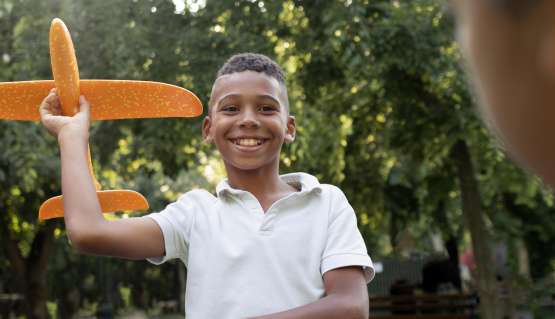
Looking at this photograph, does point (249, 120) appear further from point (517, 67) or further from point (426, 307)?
point (426, 307)

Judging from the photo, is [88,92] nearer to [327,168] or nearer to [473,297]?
[327,168]

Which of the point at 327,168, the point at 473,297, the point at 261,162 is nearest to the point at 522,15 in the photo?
the point at 261,162

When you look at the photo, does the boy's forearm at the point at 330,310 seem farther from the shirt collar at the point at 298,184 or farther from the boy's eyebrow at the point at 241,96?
the boy's eyebrow at the point at 241,96

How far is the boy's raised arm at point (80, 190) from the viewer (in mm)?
1299

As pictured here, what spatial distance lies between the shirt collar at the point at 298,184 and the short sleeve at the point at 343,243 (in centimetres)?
5

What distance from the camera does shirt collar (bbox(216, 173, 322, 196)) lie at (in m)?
1.61

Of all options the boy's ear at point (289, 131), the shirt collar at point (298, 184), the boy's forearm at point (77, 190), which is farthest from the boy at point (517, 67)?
the boy's ear at point (289, 131)

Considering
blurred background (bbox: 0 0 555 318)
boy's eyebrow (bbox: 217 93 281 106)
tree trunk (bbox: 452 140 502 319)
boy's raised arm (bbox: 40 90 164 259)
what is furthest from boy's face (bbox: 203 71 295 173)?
tree trunk (bbox: 452 140 502 319)

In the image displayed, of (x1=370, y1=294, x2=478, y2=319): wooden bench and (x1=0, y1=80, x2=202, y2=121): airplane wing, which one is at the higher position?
(x1=0, y1=80, x2=202, y2=121): airplane wing

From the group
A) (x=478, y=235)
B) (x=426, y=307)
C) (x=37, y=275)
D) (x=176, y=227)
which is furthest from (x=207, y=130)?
(x=37, y=275)

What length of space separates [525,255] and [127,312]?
32.4ft

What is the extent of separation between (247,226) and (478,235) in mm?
8806

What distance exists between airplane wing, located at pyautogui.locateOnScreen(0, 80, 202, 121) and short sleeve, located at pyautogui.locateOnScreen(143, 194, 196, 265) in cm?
20

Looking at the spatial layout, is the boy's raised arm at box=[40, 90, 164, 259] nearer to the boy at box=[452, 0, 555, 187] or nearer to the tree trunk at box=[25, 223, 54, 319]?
the boy at box=[452, 0, 555, 187]
